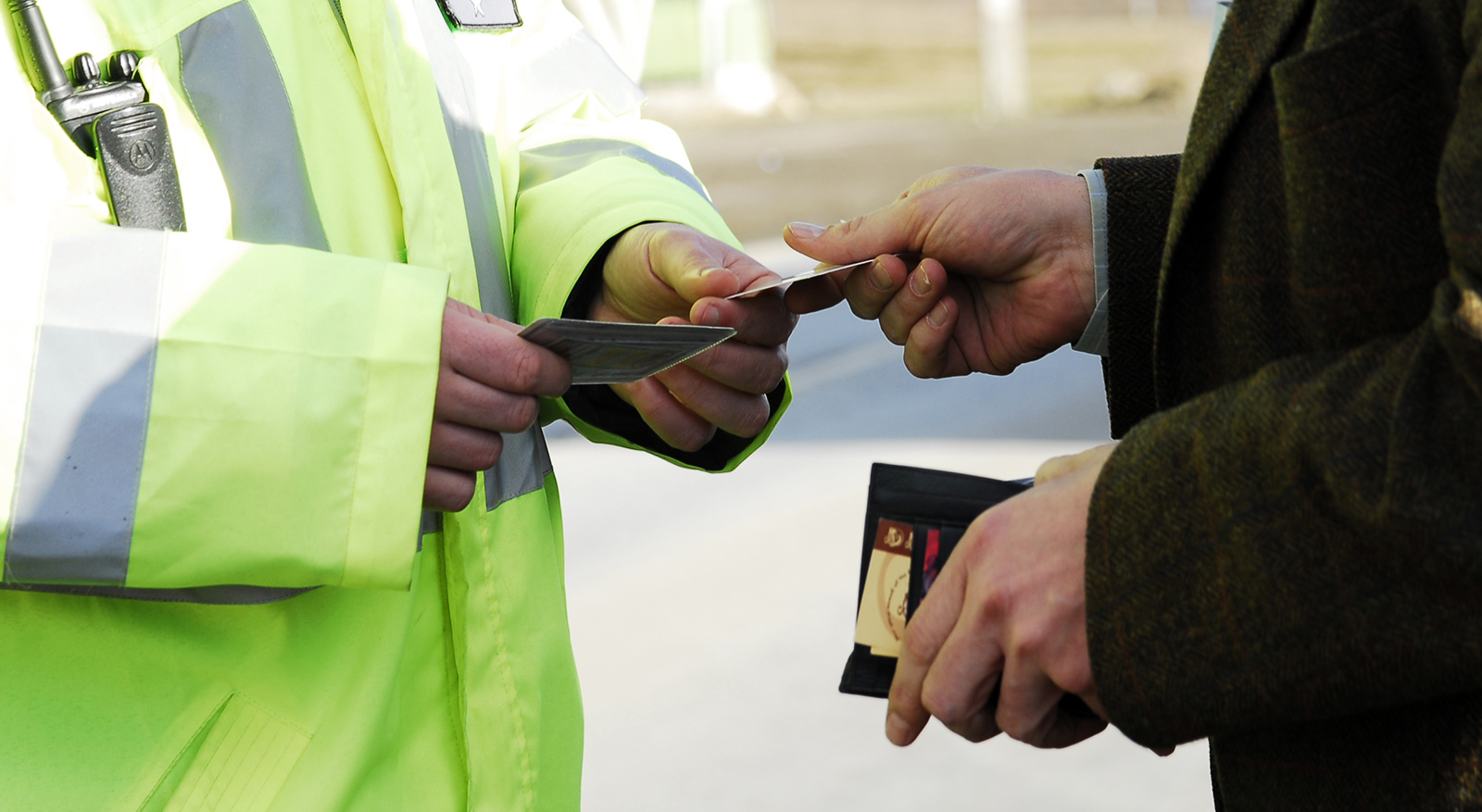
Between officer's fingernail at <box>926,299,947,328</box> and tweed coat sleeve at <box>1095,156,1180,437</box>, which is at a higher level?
tweed coat sleeve at <box>1095,156,1180,437</box>

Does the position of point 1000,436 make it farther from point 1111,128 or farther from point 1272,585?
point 1111,128

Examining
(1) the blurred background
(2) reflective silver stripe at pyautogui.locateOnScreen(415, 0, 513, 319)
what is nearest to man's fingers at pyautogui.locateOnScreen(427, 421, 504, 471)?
(2) reflective silver stripe at pyautogui.locateOnScreen(415, 0, 513, 319)

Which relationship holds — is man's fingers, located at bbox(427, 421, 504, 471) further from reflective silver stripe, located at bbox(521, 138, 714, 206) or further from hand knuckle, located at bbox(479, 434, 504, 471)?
reflective silver stripe, located at bbox(521, 138, 714, 206)

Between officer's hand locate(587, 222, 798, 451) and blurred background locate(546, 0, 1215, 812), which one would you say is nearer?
officer's hand locate(587, 222, 798, 451)

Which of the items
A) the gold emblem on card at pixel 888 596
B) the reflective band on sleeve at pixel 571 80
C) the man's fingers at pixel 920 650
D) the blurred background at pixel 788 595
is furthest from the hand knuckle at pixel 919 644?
the blurred background at pixel 788 595

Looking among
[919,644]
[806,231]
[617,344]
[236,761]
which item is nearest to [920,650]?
[919,644]

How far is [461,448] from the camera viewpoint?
39.4 inches

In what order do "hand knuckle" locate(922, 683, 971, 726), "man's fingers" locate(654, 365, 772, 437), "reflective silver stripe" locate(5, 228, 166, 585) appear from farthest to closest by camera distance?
"man's fingers" locate(654, 365, 772, 437)
"hand knuckle" locate(922, 683, 971, 726)
"reflective silver stripe" locate(5, 228, 166, 585)

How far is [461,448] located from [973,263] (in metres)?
0.74

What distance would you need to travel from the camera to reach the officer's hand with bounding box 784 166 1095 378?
1442mm

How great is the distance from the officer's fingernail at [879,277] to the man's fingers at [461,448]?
0.61 m

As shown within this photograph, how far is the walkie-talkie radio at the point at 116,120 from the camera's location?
3.09 ft

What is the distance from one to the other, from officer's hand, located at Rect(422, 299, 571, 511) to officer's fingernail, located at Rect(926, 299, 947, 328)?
2.10ft

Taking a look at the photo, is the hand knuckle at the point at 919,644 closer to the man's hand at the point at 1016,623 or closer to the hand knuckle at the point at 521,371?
the man's hand at the point at 1016,623
